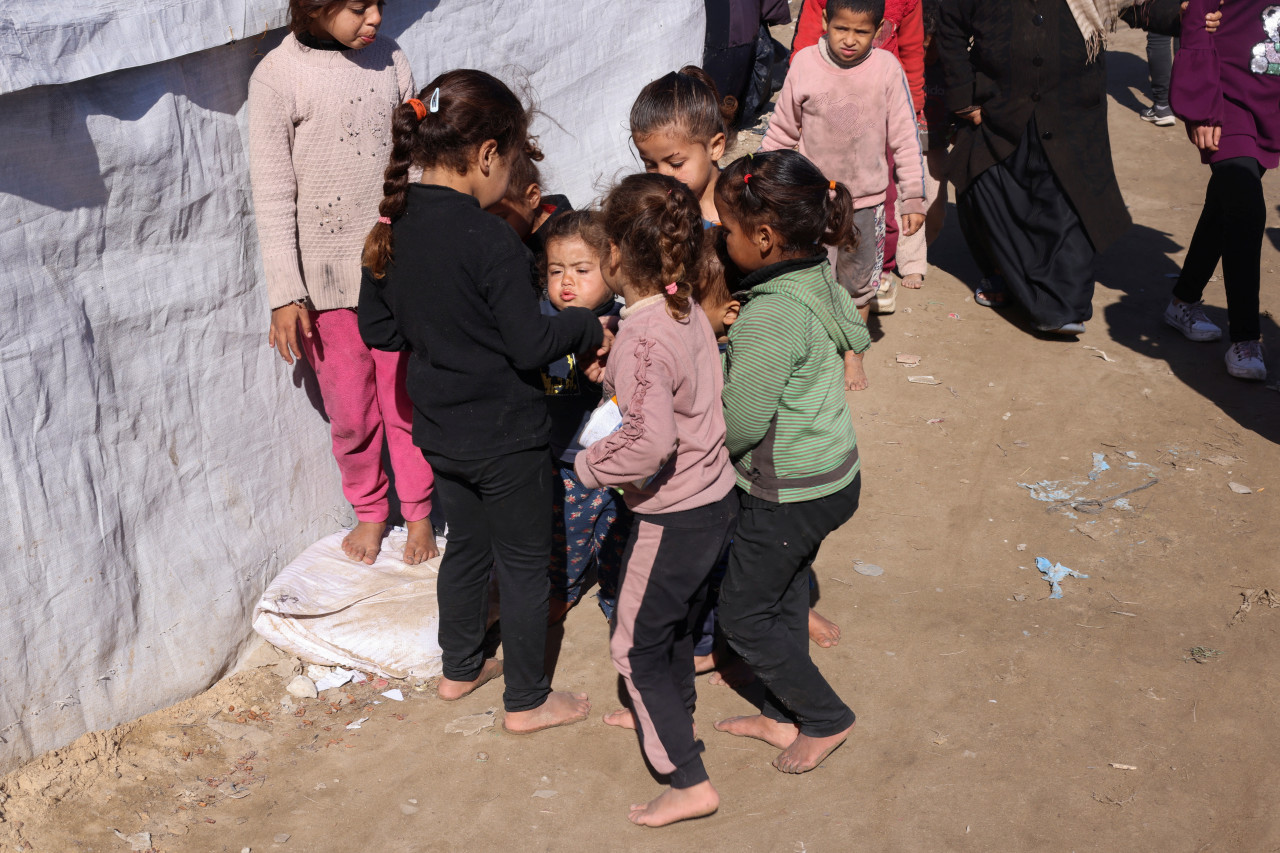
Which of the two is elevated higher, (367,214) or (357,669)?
(367,214)

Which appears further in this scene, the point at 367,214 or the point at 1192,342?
the point at 1192,342

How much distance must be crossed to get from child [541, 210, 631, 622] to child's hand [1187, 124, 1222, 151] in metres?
3.09

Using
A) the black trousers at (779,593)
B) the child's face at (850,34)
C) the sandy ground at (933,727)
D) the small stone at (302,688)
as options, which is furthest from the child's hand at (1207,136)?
the small stone at (302,688)

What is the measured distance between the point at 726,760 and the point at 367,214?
6.28 ft

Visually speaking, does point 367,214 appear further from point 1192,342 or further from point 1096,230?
Result: point 1192,342

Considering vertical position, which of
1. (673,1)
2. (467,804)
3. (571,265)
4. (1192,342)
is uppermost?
(673,1)

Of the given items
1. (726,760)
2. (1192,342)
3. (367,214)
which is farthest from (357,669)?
(1192,342)

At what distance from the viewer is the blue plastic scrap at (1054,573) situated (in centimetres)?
344

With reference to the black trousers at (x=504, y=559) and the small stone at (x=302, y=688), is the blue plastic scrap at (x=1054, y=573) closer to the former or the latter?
the black trousers at (x=504, y=559)

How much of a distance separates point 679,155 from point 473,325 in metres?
1.08

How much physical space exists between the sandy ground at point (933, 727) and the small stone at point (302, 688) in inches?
1.8

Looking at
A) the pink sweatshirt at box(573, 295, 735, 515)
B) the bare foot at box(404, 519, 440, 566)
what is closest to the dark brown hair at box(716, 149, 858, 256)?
the pink sweatshirt at box(573, 295, 735, 515)

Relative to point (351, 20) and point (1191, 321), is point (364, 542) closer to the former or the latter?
point (351, 20)

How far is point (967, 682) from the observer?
3.01 m
